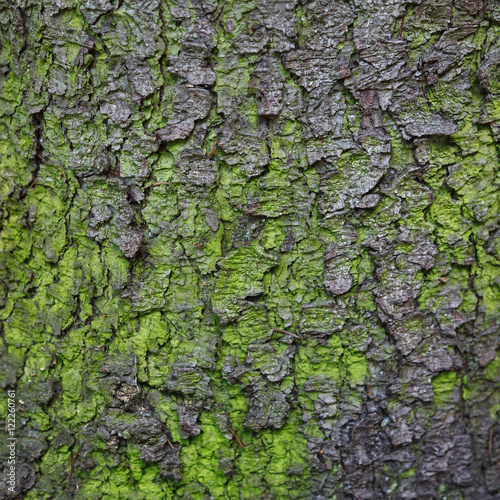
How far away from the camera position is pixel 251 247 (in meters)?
1.47

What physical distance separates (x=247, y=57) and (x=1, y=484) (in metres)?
1.71

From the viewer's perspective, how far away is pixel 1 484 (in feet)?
5.20

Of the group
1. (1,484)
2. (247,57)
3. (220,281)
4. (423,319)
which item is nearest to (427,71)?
(247,57)

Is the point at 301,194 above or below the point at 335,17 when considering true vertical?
below

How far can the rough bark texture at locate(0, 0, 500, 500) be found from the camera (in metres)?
1.37

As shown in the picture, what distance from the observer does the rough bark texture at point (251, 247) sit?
54.1 inches

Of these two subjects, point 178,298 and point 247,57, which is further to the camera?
point 178,298

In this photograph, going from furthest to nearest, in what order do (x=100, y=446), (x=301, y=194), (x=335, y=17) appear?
(x=100, y=446) → (x=301, y=194) → (x=335, y=17)

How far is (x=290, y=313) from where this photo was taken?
1.50 metres

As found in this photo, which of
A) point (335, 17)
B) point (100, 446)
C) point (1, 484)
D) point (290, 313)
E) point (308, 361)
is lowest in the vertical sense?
point (1, 484)

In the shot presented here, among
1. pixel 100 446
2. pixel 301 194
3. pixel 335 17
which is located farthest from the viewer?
pixel 100 446

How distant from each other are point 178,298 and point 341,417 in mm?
709

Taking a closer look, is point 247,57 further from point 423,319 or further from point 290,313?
point 423,319

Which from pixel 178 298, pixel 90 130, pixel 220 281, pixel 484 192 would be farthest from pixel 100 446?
pixel 484 192
